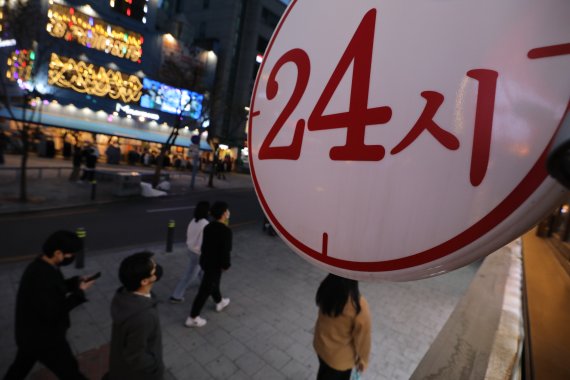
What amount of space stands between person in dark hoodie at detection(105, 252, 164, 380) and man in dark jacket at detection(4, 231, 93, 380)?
681 mm

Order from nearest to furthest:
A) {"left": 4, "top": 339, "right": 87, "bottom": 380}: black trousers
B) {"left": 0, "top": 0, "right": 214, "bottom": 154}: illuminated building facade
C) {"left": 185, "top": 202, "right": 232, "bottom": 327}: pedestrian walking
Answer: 1. {"left": 4, "top": 339, "right": 87, "bottom": 380}: black trousers
2. {"left": 185, "top": 202, "right": 232, "bottom": 327}: pedestrian walking
3. {"left": 0, "top": 0, "right": 214, "bottom": 154}: illuminated building facade

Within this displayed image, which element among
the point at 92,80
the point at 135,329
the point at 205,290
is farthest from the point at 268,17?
the point at 135,329

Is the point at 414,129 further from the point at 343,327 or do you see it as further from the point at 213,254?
the point at 213,254

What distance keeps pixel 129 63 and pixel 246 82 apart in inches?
547

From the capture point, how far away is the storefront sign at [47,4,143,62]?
59.3ft

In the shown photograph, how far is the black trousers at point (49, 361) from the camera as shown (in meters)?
2.63

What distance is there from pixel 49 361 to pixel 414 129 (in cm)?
341

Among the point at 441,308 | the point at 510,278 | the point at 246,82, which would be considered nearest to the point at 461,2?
the point at 510,278

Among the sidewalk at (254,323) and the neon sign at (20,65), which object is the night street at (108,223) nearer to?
the sidewalk at (254,323)

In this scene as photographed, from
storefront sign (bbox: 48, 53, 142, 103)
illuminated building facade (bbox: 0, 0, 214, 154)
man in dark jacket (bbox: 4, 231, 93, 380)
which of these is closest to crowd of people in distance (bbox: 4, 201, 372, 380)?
man in dark jacket (bbox: 4, 231, 93, 380)

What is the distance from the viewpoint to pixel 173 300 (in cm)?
498

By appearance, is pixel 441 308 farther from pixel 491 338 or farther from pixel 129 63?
pixel 129 63

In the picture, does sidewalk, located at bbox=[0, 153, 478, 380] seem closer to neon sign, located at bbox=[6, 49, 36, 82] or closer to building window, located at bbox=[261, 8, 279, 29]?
neon sign, located at bbox=[6, 49, 36, 82]

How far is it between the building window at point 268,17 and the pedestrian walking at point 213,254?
36.0 meters
